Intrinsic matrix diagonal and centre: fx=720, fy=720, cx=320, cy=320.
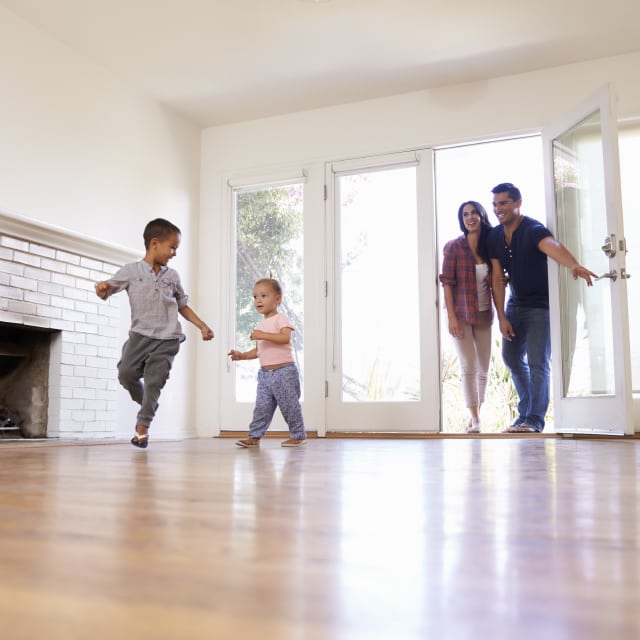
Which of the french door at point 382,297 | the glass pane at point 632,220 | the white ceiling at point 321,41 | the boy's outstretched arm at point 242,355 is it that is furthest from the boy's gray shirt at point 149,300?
the glass pane at point 632,220

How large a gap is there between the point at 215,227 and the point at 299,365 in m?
1.32

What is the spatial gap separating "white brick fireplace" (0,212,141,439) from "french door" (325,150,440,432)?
4.94 ft

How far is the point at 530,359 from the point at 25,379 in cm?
302

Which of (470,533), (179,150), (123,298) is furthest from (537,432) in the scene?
(470,533)

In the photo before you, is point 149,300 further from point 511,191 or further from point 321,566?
point 321,566

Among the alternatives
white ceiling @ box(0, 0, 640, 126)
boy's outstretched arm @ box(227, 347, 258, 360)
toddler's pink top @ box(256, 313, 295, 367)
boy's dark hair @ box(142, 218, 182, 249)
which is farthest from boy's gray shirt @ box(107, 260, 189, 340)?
white ceiling @ box(0, 0, 640, 126)

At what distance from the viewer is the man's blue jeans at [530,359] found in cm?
443

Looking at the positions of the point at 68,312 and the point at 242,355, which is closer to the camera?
the point at 242,355

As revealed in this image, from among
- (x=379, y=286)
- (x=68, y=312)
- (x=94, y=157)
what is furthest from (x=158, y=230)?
(x=379, y=286)

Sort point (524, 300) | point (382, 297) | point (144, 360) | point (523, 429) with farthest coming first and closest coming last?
1. point (382, 297)
2. point (524, 300)
3. point (523, 429)
4. point (144, 360)

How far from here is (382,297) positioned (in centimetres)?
519

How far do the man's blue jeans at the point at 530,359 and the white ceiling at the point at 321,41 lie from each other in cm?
169

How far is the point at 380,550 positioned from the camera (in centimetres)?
47

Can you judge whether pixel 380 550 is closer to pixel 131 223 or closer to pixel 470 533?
pixel 470 533
